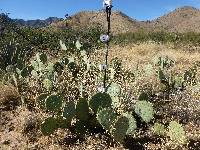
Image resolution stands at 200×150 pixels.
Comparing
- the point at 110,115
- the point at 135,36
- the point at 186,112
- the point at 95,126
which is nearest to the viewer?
the point at 110,115

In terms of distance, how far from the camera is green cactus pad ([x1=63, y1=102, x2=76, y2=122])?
20.4 feet

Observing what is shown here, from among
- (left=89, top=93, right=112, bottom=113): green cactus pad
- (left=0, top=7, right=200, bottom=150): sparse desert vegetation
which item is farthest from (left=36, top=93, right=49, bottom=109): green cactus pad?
(left=89, top=93, right=112, bottom=113): green cactus pad

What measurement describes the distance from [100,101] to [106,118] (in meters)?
0.46

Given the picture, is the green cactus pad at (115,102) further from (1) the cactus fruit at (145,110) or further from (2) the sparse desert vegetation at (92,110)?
(1) the cactus fruit at (145,110)

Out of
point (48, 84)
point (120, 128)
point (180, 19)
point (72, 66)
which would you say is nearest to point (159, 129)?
point (120, 128)

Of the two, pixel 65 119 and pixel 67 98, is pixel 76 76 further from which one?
pixel 65 119

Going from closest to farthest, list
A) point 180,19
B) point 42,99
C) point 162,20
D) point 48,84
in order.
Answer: point 42,99, point 48,84, point 180,19, point 162,20

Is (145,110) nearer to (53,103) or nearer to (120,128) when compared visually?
(120,128)

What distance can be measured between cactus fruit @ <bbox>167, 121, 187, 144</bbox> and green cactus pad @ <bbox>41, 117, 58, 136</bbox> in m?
1.58

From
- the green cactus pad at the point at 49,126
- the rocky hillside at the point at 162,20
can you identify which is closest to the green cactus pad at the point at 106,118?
the green cactus pad at the point at 49,126

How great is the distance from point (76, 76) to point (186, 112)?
298 cm

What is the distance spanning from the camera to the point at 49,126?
242 inches

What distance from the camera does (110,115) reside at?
6.03 meters

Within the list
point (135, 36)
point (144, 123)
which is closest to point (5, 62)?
point (144, 123)
